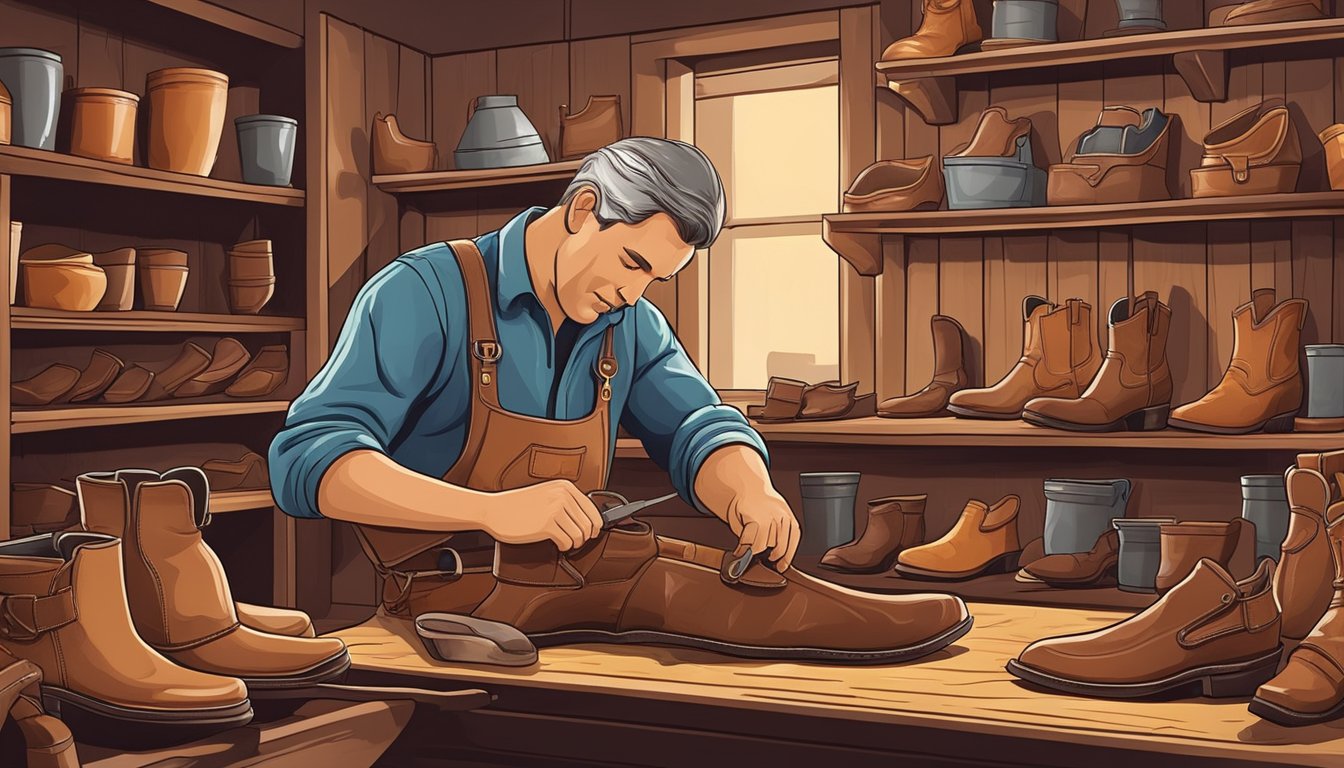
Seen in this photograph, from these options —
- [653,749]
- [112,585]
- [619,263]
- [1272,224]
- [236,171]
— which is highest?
[236,171]

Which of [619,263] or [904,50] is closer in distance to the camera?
[619,263]

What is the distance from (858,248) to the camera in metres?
3.07

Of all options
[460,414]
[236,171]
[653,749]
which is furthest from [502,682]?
[236,171]

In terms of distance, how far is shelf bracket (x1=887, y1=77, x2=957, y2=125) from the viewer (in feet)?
9.75

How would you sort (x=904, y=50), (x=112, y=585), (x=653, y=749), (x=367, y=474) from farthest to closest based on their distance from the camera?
(x=904, y=50) → (x=367, y=474) → (x=653, y=749) → (x=112, y=585)

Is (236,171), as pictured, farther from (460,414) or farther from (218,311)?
(460,414)

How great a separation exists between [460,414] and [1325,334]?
6.81ft

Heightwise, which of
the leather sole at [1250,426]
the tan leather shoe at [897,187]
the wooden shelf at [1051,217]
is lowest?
the leather sole at [1250,426]

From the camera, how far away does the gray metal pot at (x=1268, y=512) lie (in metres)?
2.55

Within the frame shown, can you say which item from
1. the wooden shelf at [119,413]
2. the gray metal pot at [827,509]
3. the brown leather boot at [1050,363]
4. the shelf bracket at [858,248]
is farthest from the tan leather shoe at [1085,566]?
the wooden shelf at [119,413]

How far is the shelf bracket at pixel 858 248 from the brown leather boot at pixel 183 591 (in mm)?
1888

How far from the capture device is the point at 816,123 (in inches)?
133

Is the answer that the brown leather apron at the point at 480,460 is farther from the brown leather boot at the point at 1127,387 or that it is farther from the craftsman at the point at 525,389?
the brown leather boot at the point at 1127,387

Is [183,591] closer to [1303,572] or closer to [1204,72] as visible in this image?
[1303,572]
